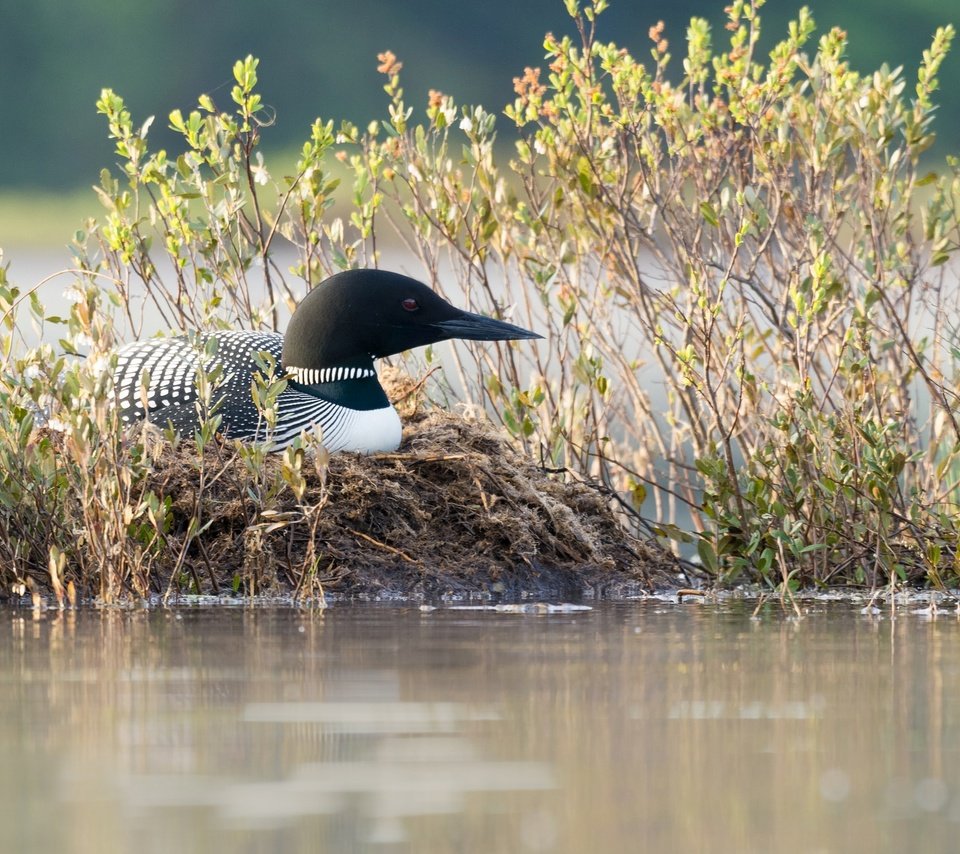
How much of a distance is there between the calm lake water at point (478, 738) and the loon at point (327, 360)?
1.83 m

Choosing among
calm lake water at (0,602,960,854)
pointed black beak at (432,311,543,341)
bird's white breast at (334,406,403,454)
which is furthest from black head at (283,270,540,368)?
calm lake water at (0,602,960,854)

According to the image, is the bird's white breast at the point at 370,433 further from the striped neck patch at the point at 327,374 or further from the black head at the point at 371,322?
the black head at the point at 371,322

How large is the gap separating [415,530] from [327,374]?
880mm

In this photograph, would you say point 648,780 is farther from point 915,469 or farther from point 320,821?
point 915,469

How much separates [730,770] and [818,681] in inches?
43.8

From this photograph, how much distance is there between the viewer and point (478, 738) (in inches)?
125

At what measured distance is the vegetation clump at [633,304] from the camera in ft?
20.3

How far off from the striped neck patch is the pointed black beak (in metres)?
0.35

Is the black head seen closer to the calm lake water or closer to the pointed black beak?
the pointed black beak

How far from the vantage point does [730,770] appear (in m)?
2.87

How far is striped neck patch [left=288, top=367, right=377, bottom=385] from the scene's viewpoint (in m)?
7.19

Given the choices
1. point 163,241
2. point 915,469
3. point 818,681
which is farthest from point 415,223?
point 818,681

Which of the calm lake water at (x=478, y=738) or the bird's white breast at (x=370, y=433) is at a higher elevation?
the bird's white breast at (x=370, y=433)

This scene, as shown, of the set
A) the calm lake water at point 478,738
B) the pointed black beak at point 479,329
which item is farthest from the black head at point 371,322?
the calm lake water at point 478,738
